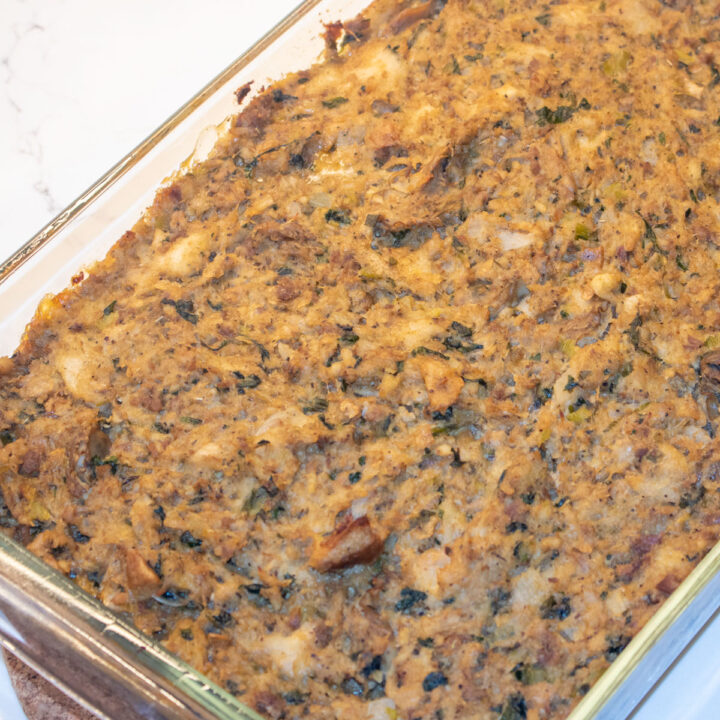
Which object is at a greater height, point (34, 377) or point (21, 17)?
point (21, 17)

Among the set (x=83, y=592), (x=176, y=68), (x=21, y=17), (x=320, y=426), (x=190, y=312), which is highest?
(x=21, y=17)

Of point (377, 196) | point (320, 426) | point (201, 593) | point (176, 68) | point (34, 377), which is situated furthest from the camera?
point (176, 68)

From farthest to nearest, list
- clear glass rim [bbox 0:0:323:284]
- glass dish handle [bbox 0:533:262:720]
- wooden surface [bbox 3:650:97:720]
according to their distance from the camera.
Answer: clear glass rim [bbox 0:0:323:284], wooden surface [bbox 3:650:97:720], glass dish handle [bbox 0:533:262:720]

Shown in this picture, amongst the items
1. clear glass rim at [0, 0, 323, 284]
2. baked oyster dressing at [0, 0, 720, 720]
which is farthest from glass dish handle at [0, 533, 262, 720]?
clear glass rim at [0, 0, 323, 284]

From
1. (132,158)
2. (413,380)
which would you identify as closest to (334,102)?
(132,158)

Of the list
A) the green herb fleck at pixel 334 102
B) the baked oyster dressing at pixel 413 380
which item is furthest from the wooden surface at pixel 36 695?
the green herb fleck at pixel 334 102

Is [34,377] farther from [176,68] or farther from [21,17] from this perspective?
[21,17]

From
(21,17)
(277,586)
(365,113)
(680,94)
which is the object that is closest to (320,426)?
(277,586)

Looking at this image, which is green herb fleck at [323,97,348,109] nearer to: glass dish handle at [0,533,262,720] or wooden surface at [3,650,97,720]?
glass dish handle at [0,533,262,720]
